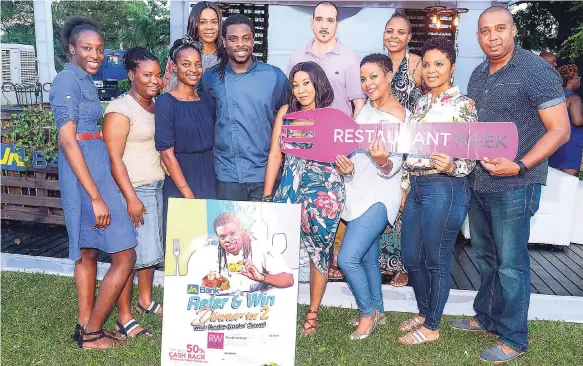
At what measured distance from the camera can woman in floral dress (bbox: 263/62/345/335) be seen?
3.06 meters

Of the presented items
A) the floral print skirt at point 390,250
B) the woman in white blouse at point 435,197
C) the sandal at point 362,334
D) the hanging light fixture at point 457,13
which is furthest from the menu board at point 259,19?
the sandal at point 362,334

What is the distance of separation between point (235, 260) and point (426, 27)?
19.9 feet

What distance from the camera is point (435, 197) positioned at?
2.95 m

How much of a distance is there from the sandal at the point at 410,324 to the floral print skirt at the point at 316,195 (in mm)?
820

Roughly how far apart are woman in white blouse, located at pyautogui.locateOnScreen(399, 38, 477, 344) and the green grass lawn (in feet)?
0.60

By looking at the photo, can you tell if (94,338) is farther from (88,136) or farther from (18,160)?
(18,160)

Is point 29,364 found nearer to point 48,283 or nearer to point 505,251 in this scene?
point 48,283

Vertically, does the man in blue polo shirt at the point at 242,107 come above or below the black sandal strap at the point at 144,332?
above

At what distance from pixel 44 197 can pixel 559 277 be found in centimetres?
527

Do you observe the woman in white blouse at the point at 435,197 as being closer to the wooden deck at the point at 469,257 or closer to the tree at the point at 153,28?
the wooden deck at the point at 469,257

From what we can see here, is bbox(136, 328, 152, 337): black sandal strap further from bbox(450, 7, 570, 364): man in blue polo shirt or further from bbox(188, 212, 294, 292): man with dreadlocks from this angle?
bbox(450, 7, 570, 364): man in blue polo shirt

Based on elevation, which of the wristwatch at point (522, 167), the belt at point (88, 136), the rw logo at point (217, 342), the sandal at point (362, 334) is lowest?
the sandal at point (362, 334)

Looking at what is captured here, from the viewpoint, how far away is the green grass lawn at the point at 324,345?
310cm

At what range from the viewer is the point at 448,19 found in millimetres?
7594
